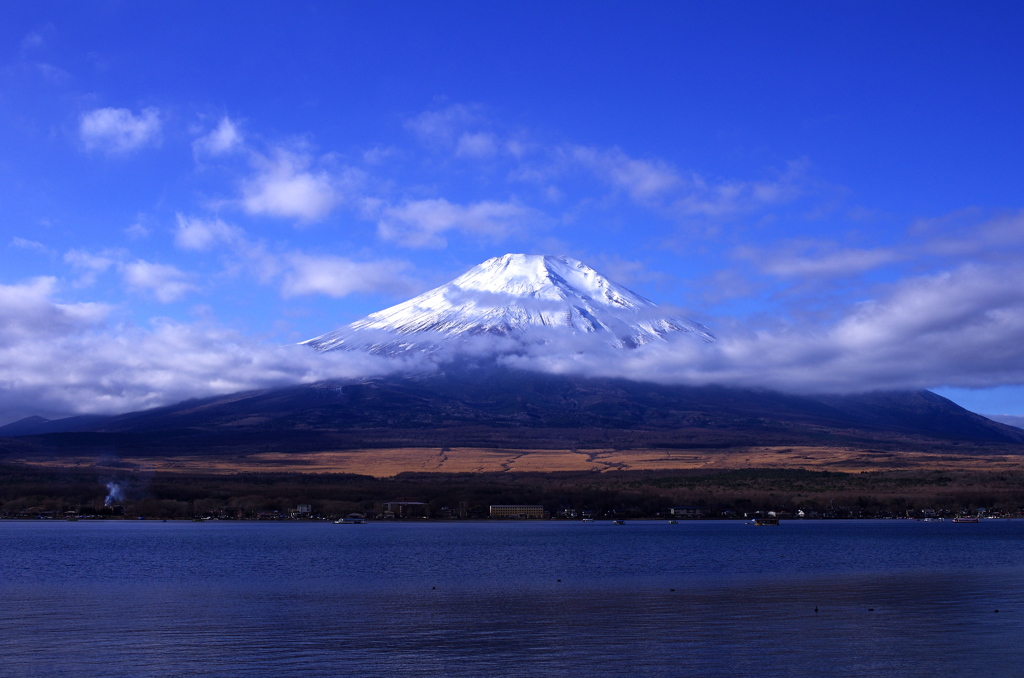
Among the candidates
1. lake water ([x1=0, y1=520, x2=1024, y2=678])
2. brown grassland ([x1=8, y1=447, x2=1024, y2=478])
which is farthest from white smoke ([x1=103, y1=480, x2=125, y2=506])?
lake water ([x1=0, y1=520, x2=1024, y2=678])

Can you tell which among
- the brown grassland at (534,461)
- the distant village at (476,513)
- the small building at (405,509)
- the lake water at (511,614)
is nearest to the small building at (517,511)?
the distant village at (476,513)

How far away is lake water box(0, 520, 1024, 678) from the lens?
67.8 ft

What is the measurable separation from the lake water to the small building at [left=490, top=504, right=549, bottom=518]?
2505 inches

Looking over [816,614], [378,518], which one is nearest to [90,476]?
[378,518]

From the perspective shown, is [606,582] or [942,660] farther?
[606,582]

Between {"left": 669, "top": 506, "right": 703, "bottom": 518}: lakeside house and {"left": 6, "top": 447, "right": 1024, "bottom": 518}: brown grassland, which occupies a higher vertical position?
{"left": 6, "top": 447, "right": 1024, "bottom": 518}: brown grassland

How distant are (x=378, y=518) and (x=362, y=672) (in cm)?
9972

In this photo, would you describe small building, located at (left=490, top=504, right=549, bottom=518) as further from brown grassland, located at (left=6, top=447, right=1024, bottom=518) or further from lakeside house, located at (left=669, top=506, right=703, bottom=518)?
lakeside house, located at (left=669, top=506, right=703, bottom=518)

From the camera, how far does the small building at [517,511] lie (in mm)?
119150

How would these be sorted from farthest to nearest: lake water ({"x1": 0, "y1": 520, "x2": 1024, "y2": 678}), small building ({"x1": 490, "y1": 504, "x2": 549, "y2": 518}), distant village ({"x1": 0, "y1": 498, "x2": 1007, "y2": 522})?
small building ({"x1": 490, "y1": 504, "x2": 549, "y2": 518})
distant village ({"x1": 0, "y1": 498, "x2": 1007, "y2": 522})
lake water ({"x1": 0, "y1": 520, "x2": 1024, "y2": 678})

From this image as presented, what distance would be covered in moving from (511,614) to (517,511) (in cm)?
9310

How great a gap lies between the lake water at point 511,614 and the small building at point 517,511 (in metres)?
63.6

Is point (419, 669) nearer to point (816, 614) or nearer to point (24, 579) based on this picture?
point (816, 614)

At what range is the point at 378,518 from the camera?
Result: 117m
